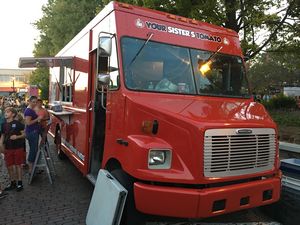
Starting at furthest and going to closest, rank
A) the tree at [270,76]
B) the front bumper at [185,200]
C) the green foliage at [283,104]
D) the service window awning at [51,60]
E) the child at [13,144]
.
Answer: the tree at [270,76]
the green foliage at [283,104]
the service window awning at [51,60]
the child at [13,144]
the front bumper at [185,200]

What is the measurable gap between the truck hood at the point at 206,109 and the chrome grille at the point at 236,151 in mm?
127

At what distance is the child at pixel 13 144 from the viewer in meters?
6.92

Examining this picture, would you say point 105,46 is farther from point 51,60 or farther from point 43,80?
point 43,80

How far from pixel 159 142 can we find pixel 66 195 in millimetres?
3301

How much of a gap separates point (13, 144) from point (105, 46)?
10.8ft

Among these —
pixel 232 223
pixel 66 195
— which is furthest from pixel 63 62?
pixel 232 223

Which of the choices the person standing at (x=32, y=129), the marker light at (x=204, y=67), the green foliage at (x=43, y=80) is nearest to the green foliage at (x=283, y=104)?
the person standing at (x=32, y=129)

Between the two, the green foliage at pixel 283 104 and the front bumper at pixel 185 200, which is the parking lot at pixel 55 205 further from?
the green foliage at pixel 283 104

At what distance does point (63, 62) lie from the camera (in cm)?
872

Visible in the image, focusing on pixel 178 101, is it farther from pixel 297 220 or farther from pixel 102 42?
pixel 297 220

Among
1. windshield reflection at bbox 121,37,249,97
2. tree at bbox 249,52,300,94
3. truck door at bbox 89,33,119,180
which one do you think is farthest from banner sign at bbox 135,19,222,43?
tree at bbox 249,52,300,94

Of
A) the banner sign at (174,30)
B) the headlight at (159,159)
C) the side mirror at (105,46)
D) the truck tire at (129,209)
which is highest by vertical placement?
the banner sign at (174,30)

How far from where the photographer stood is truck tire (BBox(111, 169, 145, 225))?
426 centimetres

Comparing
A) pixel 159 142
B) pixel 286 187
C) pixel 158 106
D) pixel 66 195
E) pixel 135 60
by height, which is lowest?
pixel 66 195
